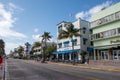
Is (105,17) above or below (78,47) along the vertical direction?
above

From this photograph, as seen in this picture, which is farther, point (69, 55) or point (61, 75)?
point (69, 55)

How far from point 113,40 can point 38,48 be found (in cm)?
8675

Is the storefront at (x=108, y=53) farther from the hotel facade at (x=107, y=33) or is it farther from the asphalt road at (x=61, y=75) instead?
the asphalt road at (x=61, y=75)

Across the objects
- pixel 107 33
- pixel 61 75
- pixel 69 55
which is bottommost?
pixel 61 75

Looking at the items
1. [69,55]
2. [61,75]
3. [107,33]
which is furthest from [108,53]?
[61,75]

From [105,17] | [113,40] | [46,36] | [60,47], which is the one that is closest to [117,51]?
[113,40]

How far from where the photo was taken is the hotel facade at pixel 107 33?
42106mm

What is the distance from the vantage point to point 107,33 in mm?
45406

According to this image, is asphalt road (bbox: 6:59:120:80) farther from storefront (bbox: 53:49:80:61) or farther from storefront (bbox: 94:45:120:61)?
storefront (bbox: 53:49:80:61)

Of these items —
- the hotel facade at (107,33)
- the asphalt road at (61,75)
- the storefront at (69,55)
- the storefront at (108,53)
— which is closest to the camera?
the asphalt road at (61,75)

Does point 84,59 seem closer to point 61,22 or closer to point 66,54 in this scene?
point 66,54

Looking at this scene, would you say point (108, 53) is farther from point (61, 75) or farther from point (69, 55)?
point (61, 75)

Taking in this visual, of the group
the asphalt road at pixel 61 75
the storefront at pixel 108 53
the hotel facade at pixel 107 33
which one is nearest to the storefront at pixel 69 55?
the hotel facade at pixel 107 33

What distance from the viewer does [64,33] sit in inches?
2108
